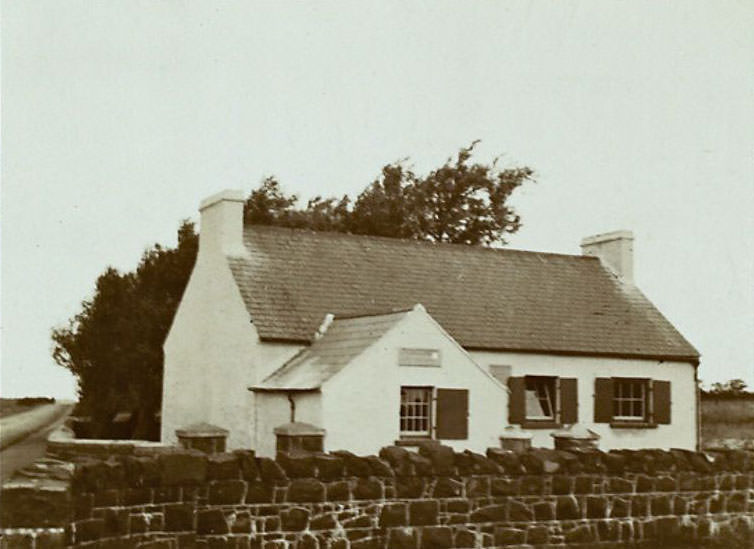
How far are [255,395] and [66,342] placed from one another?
1620 cm

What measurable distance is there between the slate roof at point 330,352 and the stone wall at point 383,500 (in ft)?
27.0

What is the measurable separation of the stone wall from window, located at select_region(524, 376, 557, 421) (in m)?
11.6

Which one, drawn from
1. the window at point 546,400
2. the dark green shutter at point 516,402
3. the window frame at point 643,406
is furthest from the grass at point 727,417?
the dark green shutter at point 516,402

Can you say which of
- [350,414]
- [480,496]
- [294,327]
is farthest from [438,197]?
[480,496]

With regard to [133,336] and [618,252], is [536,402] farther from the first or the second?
[133,336]

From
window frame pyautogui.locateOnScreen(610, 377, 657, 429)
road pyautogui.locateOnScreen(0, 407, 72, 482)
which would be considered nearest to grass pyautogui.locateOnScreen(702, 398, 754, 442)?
window frame pyautogui.locateOnScreen(610, 377, 657, 429)

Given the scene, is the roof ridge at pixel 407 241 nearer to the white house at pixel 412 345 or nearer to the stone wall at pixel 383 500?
the white house at pixel 412 345

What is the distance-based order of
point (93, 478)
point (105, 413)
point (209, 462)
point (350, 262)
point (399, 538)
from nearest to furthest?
point (93, 478) < point (209, 462) < point (399, 538) < point (350, 262) < point (105, 413)

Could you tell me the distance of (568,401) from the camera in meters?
25.8

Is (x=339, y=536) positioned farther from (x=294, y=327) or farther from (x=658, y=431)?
(x=658, y=431)

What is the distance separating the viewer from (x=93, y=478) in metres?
9.51

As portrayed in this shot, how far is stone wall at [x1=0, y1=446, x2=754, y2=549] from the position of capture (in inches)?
373

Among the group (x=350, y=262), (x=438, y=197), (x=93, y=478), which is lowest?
(x=93, y=478)

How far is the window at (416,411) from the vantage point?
21.3 metres
